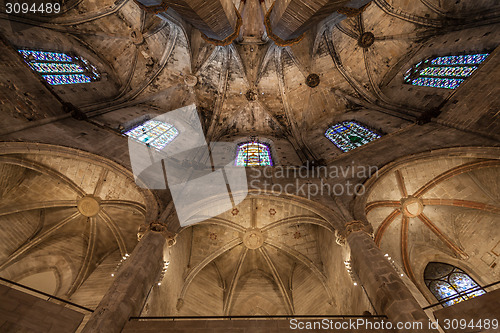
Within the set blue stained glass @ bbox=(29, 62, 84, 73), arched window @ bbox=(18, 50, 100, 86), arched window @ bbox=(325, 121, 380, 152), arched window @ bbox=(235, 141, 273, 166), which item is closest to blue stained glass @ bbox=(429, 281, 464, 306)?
arched window @ bbox=(325, 121, 380, 152)

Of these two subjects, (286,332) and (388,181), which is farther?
(388,181)

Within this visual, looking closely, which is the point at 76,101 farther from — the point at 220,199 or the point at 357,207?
the point at 357,207

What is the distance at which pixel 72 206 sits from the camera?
10445mm

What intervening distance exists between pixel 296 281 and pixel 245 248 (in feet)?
8.09

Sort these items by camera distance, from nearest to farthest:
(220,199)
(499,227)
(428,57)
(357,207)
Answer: (357,207) < (499,227) < (220,199) < (428,57)

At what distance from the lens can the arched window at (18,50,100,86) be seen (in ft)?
33.5

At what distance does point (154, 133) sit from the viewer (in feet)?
43.3

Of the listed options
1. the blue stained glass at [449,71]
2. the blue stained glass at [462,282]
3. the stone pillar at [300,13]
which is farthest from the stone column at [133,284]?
the blue stained glass at [449,71]

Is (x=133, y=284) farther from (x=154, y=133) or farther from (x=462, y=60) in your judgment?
(x=462, y=60)

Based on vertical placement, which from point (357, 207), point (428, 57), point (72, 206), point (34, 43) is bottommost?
point (357, 207)

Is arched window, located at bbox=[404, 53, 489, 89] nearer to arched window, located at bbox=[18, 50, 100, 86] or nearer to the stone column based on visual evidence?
the stone column

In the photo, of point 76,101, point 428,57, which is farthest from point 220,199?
point 428,57

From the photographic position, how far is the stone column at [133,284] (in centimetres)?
489

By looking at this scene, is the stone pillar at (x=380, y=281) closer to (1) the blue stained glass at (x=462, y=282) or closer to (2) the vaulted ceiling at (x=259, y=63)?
(1) the blue stained glass at (x=462, y=282)
